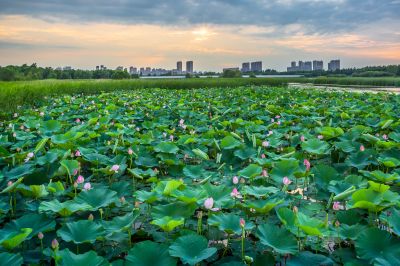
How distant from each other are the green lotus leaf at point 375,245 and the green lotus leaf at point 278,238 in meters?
0.22

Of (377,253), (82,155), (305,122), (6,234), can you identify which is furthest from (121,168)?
(305,122)

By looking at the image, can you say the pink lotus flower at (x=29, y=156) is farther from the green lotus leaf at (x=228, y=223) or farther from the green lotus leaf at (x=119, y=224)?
the green lotus leaf at (x=228, y=223)

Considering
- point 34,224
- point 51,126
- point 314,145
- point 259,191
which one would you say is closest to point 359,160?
point 314,145

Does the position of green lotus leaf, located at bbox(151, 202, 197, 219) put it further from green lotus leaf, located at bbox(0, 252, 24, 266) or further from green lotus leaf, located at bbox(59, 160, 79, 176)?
green lotus leaf, located at bbox(59, 160, 79, 176)

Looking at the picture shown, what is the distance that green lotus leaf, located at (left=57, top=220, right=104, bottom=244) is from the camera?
4.47 ft

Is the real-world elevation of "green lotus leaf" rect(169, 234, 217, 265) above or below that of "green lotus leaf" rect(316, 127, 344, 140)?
below

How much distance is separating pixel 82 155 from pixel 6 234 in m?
1.05

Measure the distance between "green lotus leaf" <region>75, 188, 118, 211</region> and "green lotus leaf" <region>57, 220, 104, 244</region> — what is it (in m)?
0.24

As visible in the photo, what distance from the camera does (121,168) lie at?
89.5 inches

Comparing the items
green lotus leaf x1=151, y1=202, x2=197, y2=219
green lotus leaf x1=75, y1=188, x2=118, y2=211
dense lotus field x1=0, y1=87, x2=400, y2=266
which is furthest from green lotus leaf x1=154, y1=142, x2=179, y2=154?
green lotus leaf x1=151, y1=202, x2=197, y2=219

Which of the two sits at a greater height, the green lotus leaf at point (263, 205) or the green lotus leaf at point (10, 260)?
the green lotus leaf at point (263, 205)

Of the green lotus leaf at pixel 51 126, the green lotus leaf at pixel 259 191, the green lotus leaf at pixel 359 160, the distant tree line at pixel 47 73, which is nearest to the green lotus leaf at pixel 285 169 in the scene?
the green lotus leaf at pixel 259 191

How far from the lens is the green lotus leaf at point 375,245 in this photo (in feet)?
4.14

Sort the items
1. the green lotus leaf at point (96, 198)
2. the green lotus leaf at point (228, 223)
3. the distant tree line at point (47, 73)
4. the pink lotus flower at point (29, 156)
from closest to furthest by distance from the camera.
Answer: the green lotus leaf at point (228, 223) → the green lotus leaf at point (96, 198) → the pink lotus flower at point (29, 156) → the distant tree line at point (47, 73)
